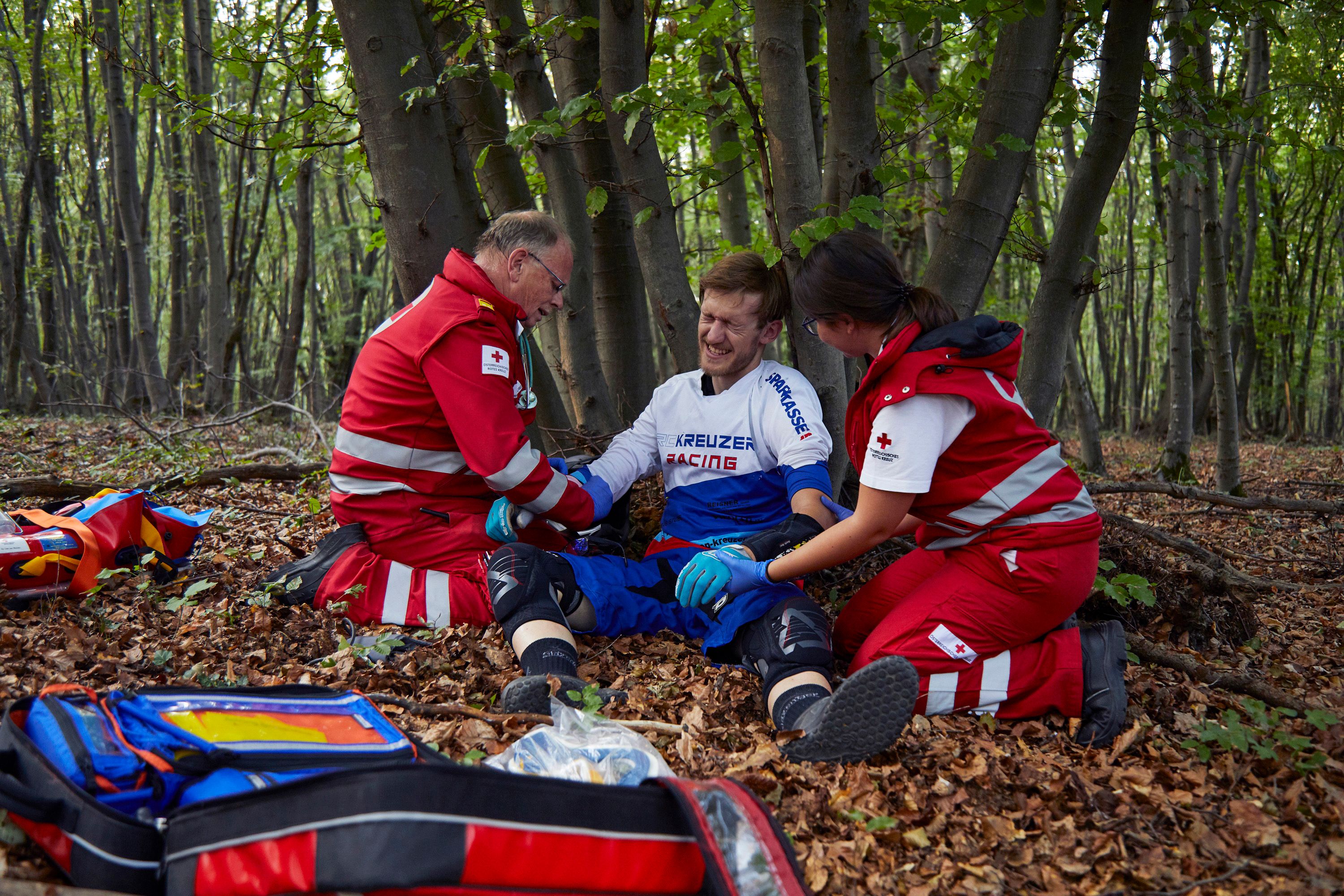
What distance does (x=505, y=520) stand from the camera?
3.08 meters

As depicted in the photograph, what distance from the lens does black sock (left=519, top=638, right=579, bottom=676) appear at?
262 centimetres

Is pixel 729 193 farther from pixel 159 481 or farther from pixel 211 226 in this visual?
pixel 211 226

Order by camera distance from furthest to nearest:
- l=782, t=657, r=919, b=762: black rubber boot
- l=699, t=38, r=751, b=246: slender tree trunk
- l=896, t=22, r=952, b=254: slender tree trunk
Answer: l=699, t=38, r=751, b=246: slender tree trunk, l=896, t=22, r=952, b=254: slender tree trunk, l=782, t=657, r=919, b=762: black rubber boot

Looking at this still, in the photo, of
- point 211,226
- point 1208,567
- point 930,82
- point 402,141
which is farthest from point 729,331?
point 211,226

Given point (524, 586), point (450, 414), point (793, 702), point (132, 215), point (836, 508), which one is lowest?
point (793, 702)

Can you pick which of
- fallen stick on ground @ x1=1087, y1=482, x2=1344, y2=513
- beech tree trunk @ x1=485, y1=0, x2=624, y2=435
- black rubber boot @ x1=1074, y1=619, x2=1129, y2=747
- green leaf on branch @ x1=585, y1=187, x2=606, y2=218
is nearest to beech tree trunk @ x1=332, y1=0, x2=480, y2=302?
green leaf on branch @ x1=585, y1=187, x2=606, y2=218

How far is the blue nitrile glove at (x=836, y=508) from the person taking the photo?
3012mm

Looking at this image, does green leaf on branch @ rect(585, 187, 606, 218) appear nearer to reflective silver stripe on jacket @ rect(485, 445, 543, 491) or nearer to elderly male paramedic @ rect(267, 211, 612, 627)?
elderly male paramedic @ rect(267, 211, 612, 627)

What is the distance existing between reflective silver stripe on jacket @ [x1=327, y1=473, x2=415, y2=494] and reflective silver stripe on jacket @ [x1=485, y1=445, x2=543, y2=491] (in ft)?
1.23

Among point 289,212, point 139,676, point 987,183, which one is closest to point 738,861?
point 139,676

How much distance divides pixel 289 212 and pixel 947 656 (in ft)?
82.5

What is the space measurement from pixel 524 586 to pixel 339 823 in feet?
4.46

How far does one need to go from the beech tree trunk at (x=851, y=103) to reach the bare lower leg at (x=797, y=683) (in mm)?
2007

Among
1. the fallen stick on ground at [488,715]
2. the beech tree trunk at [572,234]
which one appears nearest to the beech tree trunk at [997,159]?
the beech tree trunk at [572,234]
